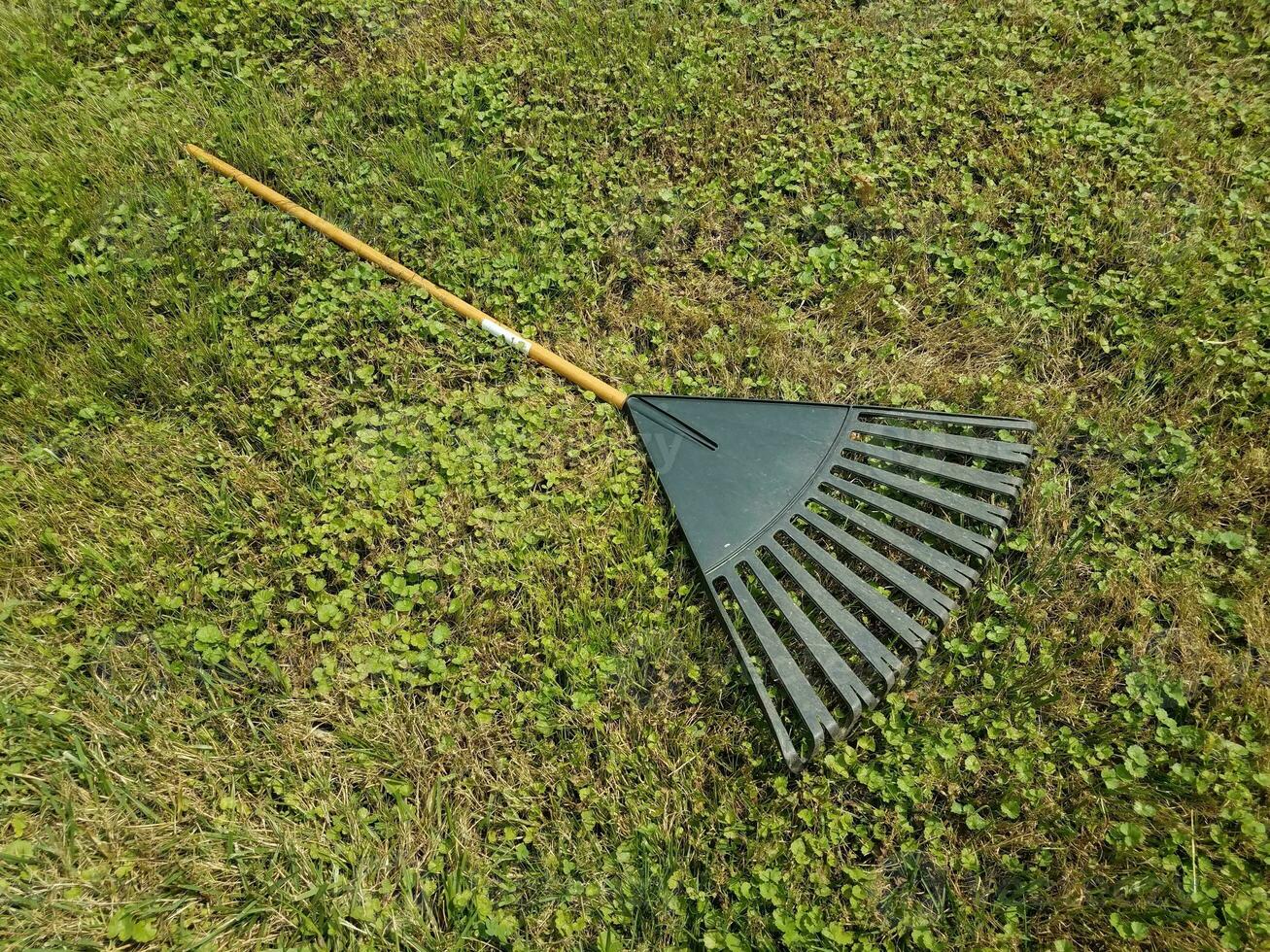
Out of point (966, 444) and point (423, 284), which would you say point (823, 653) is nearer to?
point (966, 444)

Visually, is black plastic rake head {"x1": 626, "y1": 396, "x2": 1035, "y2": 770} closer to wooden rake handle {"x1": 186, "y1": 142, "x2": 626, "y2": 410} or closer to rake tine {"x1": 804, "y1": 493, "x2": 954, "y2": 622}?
rake tine {"x1": 804, "y1": 493, "x2": 954, "y2": 622}

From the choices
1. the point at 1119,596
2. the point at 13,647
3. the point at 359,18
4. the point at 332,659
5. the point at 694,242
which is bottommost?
the point at 13,647

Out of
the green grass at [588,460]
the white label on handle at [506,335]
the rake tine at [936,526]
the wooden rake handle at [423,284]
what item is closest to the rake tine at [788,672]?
the green grass at [588,460]

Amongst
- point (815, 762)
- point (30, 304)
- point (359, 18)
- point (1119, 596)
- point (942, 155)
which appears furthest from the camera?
point (359, 18)

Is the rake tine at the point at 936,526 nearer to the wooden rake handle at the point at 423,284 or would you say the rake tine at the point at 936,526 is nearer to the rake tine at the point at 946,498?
the rake tine at the point at 946,498

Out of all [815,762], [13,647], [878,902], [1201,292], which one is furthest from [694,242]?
[13,647]

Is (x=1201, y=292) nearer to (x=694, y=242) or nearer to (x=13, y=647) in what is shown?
(x=694, y=242)

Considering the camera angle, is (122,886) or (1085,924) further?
(122,886)
